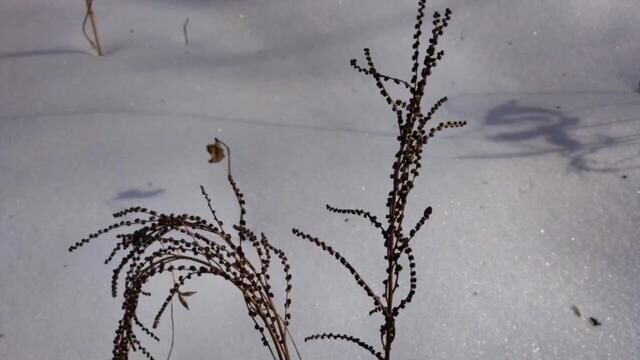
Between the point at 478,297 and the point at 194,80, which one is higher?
the point at 194,80

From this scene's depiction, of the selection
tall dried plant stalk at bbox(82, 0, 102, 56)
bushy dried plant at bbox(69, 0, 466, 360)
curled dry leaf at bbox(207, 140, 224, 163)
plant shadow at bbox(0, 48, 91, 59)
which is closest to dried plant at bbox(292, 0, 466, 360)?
bushy dried plant at bbox(69, 0, 466, 360)

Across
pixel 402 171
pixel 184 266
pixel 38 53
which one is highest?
pixel 38 53

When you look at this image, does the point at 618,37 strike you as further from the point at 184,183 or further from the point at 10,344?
the point at 10,344

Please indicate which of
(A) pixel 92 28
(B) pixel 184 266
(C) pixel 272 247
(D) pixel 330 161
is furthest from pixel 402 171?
(A) pixel 92 28

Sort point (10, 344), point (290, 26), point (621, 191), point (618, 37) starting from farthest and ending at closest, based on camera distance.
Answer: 1. point (290, 26)
2. point (618, 37)
3. point (621, 191)
4. point (10, 344)

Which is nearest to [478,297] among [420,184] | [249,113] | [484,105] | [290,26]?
[420,184]

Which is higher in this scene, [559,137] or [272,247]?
[559,137]

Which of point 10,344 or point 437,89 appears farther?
point 437,89

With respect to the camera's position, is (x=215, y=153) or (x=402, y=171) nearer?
(x=402, y=171)

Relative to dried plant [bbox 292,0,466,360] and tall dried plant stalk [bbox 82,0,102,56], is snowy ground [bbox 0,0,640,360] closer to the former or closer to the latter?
tall dried plant stalk [bbox 82,0,102,56]

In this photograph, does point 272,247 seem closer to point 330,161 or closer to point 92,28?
point 330,161
